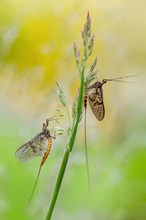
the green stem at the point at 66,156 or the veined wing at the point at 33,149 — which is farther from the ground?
the veined wing at the point at 33,149

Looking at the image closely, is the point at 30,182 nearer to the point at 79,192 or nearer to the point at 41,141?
the point at 79,192

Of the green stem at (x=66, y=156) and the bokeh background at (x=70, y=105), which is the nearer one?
the green stem at (x=66, y=156)

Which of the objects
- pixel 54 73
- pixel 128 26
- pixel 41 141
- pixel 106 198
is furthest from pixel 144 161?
pixel 128 26

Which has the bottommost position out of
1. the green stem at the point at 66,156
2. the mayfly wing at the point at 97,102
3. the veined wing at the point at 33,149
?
the green stem at the point at 66,156

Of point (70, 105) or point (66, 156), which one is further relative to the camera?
point (70, 105)
